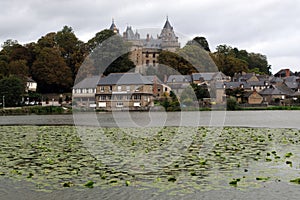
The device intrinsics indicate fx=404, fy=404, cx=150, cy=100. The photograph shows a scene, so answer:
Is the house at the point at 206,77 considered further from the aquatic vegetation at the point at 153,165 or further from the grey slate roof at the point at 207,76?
the aquatic vegetation at the point at 153,165

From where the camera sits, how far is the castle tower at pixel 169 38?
318ft

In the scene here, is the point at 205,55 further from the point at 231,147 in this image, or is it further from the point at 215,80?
the point at 231,147

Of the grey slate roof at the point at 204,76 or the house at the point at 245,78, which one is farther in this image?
the house at the point at 245,78

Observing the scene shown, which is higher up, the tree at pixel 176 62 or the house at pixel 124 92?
the tree at pixel 176 62

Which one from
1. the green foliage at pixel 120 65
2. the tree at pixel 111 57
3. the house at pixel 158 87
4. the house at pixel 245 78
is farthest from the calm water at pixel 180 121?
the house at pixel 245 78

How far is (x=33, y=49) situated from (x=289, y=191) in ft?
258

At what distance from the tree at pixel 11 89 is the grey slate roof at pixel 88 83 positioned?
11.7 metres

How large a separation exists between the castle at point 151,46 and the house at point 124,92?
14485mm

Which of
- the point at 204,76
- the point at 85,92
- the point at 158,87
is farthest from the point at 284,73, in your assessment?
the point at 85,92

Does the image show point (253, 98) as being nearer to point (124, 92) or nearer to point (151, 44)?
point (124, 92)

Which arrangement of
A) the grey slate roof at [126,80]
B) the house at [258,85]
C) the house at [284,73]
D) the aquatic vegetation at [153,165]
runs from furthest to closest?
the house at [284,73] < the house at [258,85] < the grey slate roof at [126,80] < the aquatic vegetation at [153,165]

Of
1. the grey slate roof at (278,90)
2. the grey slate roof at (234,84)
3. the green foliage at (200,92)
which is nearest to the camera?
the green foliage at (200,92)

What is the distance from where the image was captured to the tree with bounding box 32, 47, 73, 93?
75125mm

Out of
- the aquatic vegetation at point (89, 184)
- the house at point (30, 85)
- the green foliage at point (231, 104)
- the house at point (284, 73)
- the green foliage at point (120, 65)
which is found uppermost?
the house at point (284, 73)
